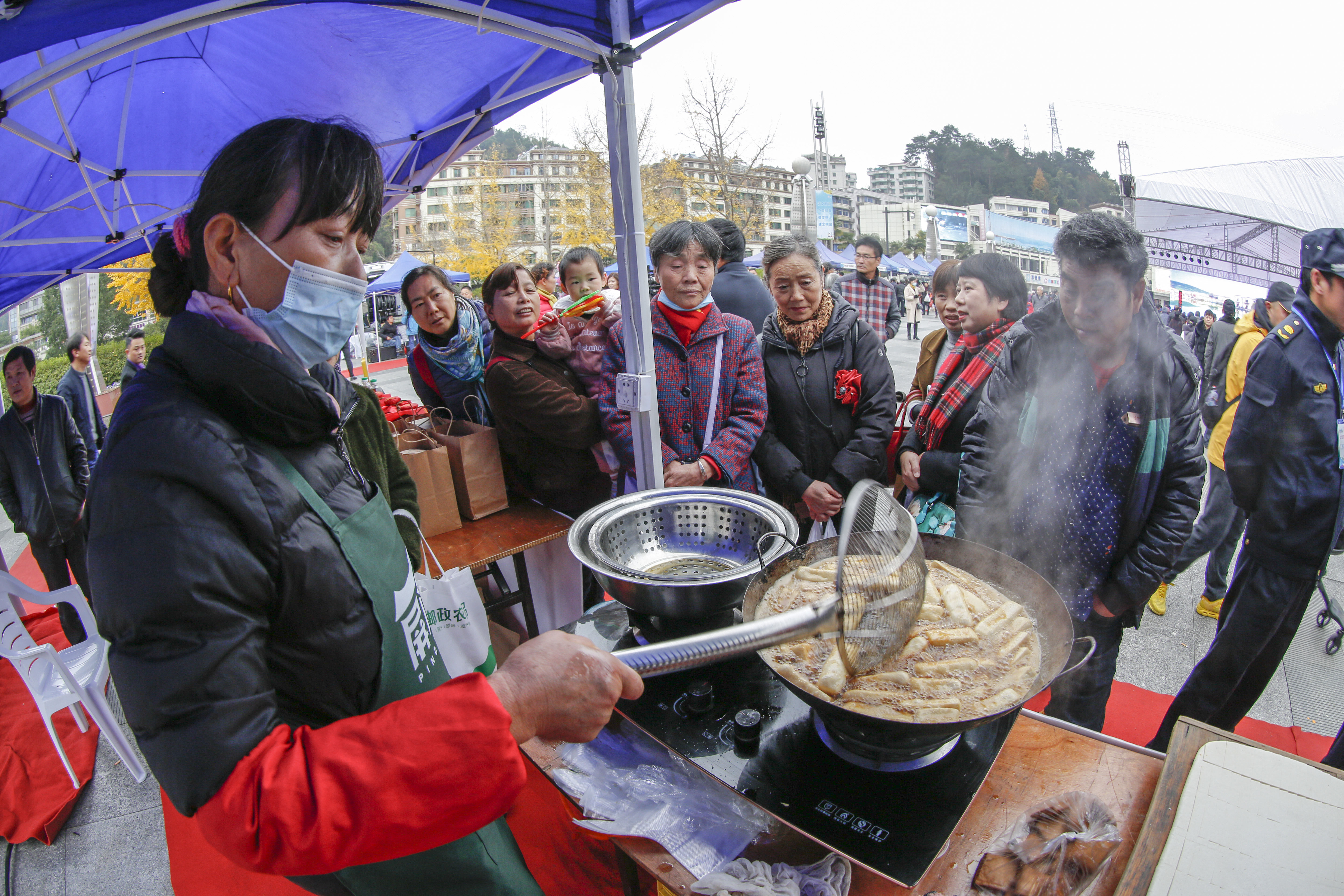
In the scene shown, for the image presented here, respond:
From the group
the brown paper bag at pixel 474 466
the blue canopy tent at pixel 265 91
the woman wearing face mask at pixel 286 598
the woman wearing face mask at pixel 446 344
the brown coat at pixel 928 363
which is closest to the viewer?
the woman wearing face mask at pixel 286 598

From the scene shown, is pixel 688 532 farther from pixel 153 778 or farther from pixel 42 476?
pixel 42 476

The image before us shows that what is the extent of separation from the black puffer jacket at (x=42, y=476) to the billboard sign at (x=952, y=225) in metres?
62.5

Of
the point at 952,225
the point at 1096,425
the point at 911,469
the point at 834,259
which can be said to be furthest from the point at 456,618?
the point at 952,225

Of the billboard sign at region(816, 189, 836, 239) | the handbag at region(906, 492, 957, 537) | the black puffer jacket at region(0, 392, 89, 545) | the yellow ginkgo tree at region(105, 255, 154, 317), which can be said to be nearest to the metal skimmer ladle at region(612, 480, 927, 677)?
the handbag at region(906, 492, 957, 537)

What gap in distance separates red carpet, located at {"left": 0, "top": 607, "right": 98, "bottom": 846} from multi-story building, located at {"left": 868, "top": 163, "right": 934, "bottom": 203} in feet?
350

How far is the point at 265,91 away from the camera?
347cm

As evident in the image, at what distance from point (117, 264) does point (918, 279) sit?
142 ft

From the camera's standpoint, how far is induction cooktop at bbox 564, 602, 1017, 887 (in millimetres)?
1136

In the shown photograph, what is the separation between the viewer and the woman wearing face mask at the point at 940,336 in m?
3.55

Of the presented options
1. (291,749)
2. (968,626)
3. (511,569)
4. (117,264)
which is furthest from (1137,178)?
(117,264)

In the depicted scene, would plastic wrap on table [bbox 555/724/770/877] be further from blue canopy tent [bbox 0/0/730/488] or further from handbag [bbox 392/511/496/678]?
blue canopy tent [bbox 0/0/730/488]

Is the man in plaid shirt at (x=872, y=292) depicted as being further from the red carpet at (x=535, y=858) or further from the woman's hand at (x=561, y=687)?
the woman's hand at (x=561, y=687)

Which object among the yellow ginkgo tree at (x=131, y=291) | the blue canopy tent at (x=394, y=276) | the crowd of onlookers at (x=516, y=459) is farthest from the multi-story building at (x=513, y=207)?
the crowd of onlookers at (x=516, y=459)

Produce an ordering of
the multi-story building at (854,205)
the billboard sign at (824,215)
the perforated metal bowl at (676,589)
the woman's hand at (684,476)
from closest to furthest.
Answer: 1. the perforated metal bowl at (676,589)
2. the woman's hand at (684,476)
3. the billboard sign at (824,215)
4. the multi-story building at (854,205)
